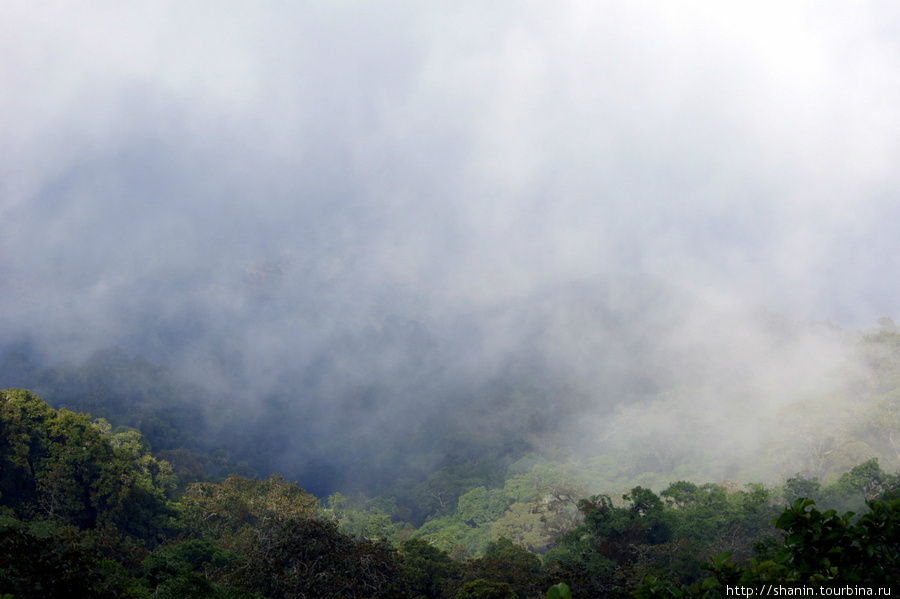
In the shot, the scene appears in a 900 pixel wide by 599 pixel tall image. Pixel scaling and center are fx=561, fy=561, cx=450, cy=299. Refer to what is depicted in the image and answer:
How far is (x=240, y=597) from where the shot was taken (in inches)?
509

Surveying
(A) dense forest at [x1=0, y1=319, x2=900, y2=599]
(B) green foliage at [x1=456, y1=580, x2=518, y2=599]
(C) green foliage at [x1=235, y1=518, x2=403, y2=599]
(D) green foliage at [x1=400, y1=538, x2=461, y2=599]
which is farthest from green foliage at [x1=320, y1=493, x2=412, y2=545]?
(B) green foliage at [x1=456, y1=580, x2=518, y2=599]

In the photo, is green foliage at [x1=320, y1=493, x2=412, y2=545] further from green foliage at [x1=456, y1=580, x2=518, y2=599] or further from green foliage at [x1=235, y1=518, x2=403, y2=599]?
green foliage at [x1=456, y1=580, x2=518, y2=599]

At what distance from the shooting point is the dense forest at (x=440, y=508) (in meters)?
9.18

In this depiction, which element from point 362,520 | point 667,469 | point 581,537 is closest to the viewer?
point 581,537

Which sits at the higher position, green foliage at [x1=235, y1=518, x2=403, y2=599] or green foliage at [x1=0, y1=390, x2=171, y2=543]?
green foliage at [x1=0, y1=390, x2=171, y2=543]

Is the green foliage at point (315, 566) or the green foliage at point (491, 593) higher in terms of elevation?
the green foliage at point (315, 566)

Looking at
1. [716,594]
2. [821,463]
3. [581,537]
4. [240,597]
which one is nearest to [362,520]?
[581,537]

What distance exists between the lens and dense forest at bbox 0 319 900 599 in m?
9.18

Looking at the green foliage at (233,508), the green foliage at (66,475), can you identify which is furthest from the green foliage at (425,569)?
the green foliage at (66,475)

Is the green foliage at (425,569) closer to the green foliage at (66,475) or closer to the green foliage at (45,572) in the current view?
the green foliage at (45,572)

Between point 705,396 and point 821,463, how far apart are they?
3595 centimetres

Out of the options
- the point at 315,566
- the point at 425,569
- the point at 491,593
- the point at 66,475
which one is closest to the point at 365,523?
the point at 66,475

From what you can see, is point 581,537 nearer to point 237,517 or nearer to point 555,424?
point 237,517

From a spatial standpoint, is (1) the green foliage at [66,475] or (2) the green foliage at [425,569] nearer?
→ (2) the green foliage at [425,569]
